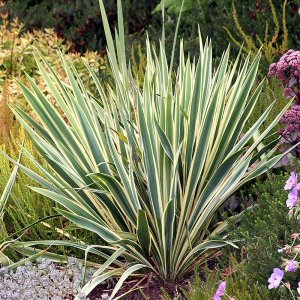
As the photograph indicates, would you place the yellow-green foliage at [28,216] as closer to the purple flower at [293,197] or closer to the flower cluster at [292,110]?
the flower cluster at [292,110]

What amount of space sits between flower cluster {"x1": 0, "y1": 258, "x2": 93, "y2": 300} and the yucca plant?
12 cm

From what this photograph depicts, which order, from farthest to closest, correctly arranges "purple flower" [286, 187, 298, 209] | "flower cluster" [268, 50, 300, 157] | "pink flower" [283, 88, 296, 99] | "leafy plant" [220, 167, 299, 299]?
"pink flower" [283, 88, 296, 99]
"flower cluster" [268, 50, 300, 157]
"leafy plant" [220, 167, 299, 299]
"purple flower" [286, 187, 298, 209]

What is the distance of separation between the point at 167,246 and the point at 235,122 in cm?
68

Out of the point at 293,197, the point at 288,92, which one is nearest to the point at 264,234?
the point at 293,197

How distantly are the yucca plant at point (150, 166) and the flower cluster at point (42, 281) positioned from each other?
118 millimetres

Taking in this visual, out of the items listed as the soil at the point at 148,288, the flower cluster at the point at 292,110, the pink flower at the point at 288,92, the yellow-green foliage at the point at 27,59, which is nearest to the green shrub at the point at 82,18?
the yellow-green foliage at the point at 27,59

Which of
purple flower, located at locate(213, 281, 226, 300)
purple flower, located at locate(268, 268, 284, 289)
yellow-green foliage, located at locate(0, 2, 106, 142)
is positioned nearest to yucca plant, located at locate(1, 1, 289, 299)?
purple flower, located at locate(213, 281, 226, 300)

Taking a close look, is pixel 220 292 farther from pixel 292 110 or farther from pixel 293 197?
pixel 292 110

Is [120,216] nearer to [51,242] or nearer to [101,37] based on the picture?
[51,242]

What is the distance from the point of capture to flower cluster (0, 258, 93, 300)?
10.9ft

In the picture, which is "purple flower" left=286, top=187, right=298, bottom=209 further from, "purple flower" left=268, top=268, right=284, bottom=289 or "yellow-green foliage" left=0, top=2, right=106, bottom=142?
"yellow-green foliage" left=0, top=2, right=106, bottom=142

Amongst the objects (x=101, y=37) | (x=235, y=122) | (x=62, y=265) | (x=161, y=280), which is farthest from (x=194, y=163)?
(x=101, y=37)

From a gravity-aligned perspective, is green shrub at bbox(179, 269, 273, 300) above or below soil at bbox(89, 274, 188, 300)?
above

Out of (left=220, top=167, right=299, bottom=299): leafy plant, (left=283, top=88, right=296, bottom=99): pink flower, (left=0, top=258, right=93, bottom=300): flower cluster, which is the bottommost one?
(left=0, top=258, right=93, bottom=300): flower cluster
